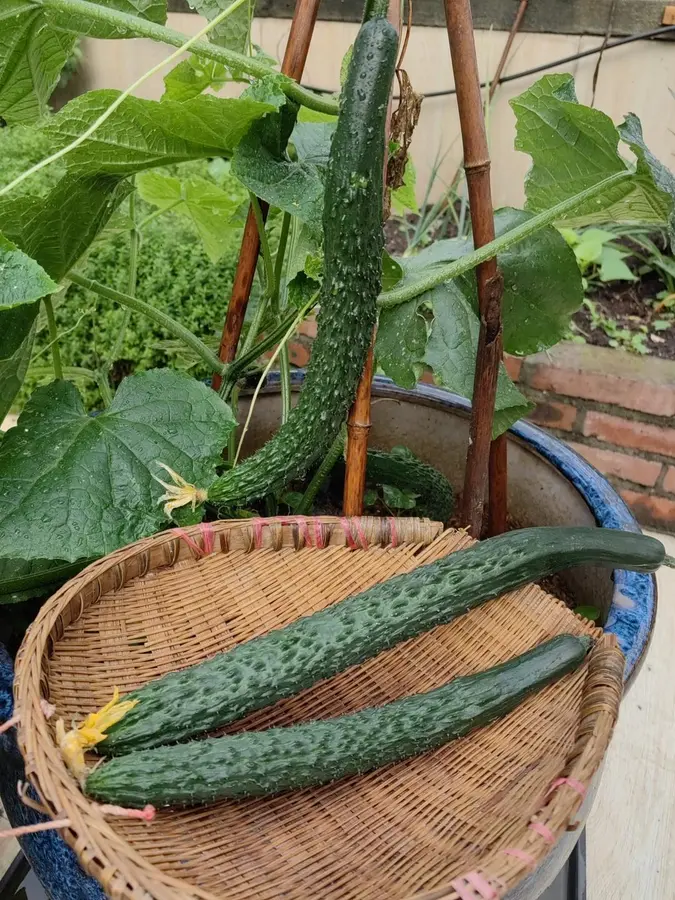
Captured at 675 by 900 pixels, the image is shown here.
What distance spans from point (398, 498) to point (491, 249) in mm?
406

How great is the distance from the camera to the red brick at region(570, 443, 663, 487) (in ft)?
4.85

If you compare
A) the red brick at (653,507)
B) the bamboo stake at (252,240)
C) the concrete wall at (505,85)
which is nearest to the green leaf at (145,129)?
the bamboo stake at (252,240)

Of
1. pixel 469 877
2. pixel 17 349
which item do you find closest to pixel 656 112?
pixel 17 349

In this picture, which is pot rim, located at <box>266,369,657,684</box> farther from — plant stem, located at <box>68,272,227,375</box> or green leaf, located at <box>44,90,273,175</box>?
green leaf, located at <box>44,90,273,175</box>

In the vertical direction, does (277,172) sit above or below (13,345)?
above

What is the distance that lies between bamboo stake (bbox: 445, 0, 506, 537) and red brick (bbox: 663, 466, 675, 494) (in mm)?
851

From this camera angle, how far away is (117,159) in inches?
27.4

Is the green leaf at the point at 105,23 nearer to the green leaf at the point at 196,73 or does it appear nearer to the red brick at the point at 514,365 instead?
the green leaf at the point at 196,73

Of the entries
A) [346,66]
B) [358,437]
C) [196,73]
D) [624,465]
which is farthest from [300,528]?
[624,465]

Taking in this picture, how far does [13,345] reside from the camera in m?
0.75

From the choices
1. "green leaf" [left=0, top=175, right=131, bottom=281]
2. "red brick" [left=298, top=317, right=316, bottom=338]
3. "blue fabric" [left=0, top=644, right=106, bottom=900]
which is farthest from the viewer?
"red brick" [left=298, top=317, right=316, bottom=338]

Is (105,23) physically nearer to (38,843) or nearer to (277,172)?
(277,172)

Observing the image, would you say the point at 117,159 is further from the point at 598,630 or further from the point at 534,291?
the point at 598,630

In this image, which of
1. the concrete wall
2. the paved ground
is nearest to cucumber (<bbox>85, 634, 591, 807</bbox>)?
the paved ground
